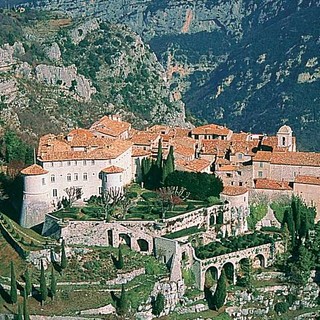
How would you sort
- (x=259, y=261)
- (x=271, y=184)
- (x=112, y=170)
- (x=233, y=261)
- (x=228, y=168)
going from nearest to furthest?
1. (x=233, y=261)
2. (x=259, y=261)
3. (x=112, y=170)
4. (x=271, y=184)
5. (x=228, y=168)

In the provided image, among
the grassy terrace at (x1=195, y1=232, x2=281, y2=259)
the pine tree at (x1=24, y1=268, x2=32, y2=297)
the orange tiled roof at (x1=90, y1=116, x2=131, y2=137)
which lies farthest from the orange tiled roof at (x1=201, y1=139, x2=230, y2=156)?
the pine tree at (x1=24, y1=268, x2=32, y2=297)

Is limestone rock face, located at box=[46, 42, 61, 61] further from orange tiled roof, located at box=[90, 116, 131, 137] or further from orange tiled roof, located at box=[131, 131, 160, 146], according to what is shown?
orange tiled roof, located at box=[131, 131, 160, 146]

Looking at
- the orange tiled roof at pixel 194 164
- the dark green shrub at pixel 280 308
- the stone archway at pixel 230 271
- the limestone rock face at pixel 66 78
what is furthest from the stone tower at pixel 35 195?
the limestone rock face at pixel 66 78

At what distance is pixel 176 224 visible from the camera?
83.8 meters

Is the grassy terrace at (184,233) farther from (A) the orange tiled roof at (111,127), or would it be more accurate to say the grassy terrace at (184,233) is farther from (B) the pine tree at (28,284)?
(A) the orange tiled roof at (111,127)

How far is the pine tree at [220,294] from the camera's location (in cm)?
7894

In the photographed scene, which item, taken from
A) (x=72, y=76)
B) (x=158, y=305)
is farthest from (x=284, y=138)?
(x=72, y=76)

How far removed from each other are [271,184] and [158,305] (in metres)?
20.0

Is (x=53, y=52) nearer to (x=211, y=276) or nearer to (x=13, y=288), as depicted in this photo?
(x=211, y=276)

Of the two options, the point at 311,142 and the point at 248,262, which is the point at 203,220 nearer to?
the point at 248,262

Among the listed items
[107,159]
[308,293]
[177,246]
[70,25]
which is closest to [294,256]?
[308,293]

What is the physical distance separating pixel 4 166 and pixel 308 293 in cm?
3620

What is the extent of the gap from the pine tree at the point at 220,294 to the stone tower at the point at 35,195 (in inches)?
701

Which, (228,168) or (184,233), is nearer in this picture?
(184,233)
